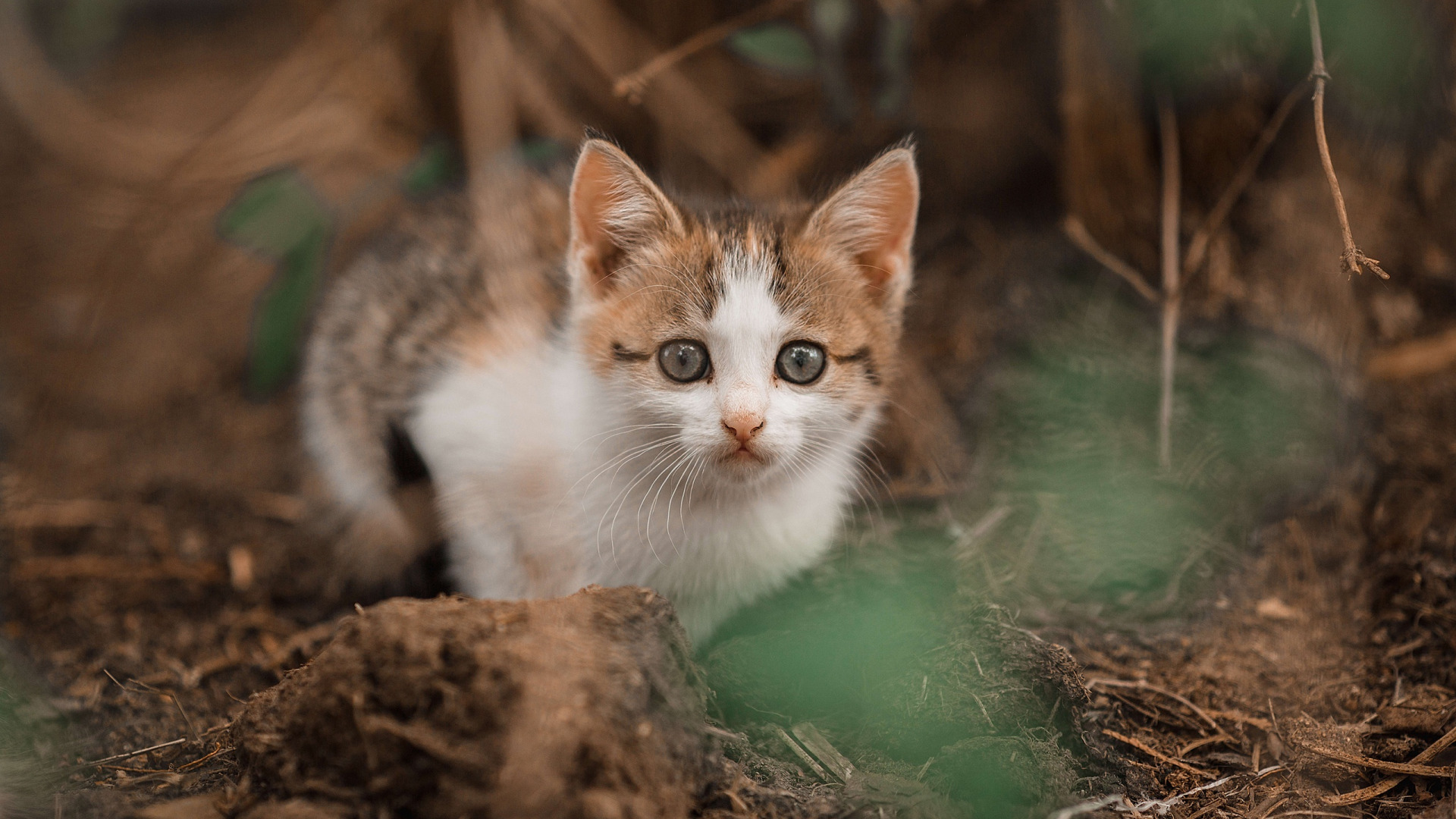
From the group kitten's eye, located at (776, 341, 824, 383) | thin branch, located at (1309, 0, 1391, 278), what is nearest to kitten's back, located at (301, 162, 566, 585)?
kitten's eye, located at (776, 341, 824, 383)

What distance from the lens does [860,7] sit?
341 cm

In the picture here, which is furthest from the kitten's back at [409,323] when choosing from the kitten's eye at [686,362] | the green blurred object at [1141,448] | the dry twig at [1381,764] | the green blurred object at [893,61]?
the dry twig at [1381,764]

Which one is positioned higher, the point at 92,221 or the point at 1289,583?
the point at 92,221

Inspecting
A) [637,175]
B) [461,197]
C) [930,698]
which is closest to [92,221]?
[461,197]

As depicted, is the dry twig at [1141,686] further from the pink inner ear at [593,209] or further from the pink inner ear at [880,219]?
the pink inner ear at [593,209]

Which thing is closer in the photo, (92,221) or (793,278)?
(793,278)

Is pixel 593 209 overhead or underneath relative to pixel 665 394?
overhead

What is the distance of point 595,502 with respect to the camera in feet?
7.12

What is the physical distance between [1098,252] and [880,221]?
89 centimetres

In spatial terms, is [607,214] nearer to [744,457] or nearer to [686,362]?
[686,362]

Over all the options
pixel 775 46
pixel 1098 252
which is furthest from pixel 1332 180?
pixel 775 46

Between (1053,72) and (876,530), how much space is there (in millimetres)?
1773

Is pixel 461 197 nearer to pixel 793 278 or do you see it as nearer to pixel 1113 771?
pixel 793 278

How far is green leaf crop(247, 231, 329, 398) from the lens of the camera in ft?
7.60
